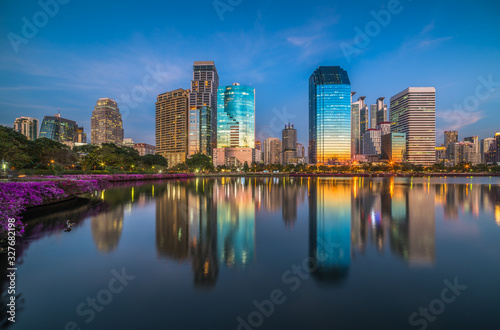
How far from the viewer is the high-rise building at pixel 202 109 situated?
16088 centimetres

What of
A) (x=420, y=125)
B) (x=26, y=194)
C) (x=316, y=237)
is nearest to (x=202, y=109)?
(x=420, y=125)

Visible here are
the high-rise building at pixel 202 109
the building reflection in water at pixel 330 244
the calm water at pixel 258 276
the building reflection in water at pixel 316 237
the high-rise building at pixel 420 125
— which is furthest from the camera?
the high-rise building at pixel 420 125

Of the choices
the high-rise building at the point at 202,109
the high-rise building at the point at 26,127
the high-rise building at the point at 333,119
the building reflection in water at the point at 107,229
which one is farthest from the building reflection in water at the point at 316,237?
the high-rise building at the point at 26,127

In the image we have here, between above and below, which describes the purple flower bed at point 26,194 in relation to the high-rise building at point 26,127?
below

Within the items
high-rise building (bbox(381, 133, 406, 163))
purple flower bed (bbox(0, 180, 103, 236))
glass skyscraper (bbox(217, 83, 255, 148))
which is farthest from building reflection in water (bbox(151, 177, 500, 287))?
high-rise building (bbox(381, 133, 406, 163))

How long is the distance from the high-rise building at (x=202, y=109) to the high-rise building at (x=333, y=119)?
251 feet

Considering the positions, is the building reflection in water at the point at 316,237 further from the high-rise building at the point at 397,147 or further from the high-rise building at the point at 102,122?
the high-rise building at the point at 102,122

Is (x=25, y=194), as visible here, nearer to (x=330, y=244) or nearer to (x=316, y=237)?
(x=316, y=237)

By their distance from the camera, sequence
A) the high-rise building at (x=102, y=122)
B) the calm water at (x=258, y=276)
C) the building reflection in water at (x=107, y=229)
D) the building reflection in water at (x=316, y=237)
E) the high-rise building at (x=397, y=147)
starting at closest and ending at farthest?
the calm water at (x=258, y=276) → the building reflection in water at (x=316, y=237) → the building reflection in water at (x=107, y=229) → the high-rise building at (x=397, y=147) → the high-rise building at (x=102, y=122)

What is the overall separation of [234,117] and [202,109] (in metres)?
25.3

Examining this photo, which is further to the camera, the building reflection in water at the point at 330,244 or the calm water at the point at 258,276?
the building reflection in water at the point at 330,244

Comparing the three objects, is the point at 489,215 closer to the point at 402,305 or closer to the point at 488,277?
the point at 488,277

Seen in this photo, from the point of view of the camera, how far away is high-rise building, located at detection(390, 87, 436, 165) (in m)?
163

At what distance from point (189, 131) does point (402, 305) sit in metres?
165
